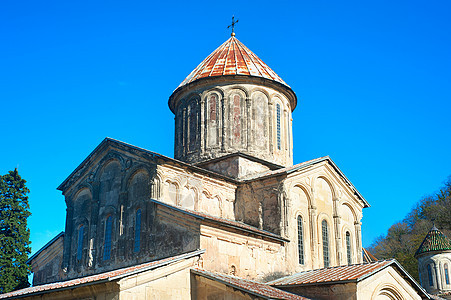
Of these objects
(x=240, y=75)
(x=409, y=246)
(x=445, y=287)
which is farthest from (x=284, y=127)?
(x=409, y=246)

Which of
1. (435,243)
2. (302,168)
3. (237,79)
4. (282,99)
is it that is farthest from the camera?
(435,243)

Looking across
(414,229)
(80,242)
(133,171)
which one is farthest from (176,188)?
(414,229)

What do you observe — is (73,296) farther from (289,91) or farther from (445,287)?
(445,287)

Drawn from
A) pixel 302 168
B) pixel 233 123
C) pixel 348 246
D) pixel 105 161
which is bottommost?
pixel 348 246

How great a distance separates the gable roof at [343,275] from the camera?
619 inches

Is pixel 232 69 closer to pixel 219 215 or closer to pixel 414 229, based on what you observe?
pixel 219 215

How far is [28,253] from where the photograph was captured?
24578mm

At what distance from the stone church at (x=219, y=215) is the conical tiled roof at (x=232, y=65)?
89 mm

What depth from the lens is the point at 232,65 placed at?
25.5 metres

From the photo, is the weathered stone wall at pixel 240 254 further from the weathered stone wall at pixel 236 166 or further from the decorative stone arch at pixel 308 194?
the weathered stone wall at pixel 236 166

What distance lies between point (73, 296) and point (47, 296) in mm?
1357

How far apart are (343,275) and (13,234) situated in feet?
53.4

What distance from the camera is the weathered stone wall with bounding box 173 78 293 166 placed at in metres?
24.3

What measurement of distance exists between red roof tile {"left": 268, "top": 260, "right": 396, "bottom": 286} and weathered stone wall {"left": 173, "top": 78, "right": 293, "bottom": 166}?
758cm
